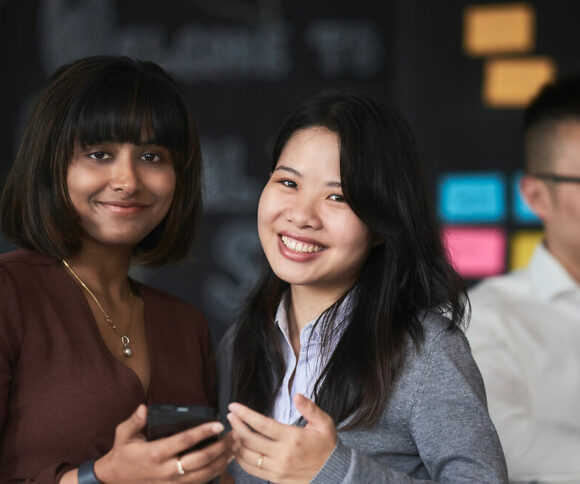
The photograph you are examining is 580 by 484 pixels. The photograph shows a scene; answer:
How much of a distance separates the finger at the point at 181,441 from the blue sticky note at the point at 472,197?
2.47 meters

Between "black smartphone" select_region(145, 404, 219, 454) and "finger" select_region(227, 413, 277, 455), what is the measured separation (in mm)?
38

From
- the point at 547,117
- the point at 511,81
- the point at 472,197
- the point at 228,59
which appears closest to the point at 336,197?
the point at 547,117

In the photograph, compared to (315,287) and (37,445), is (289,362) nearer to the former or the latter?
(315,287)

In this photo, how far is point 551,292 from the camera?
8.41ft

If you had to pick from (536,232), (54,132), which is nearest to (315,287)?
(54,132)

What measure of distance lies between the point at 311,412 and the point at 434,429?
0.88 ft

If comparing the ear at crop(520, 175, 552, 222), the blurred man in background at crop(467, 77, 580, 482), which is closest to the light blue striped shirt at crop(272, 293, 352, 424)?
the blurred man in background at crop(467, 77, 580, 482)

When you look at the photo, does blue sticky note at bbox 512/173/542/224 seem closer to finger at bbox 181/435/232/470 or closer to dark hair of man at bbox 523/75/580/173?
dark hair of man at bbox 523/75/580/173

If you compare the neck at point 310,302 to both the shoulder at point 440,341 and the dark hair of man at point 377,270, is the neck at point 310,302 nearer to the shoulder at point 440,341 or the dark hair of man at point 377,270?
the dark hair of man at point 377,270

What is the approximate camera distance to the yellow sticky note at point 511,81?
11.7 feet

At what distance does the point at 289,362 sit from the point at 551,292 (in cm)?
108

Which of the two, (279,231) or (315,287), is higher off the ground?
(279,231)

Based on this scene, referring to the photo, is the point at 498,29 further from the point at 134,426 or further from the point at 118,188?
the point at 134,426

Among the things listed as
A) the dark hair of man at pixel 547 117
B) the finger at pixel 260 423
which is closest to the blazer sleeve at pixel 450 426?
the finger at pixel 260 423
